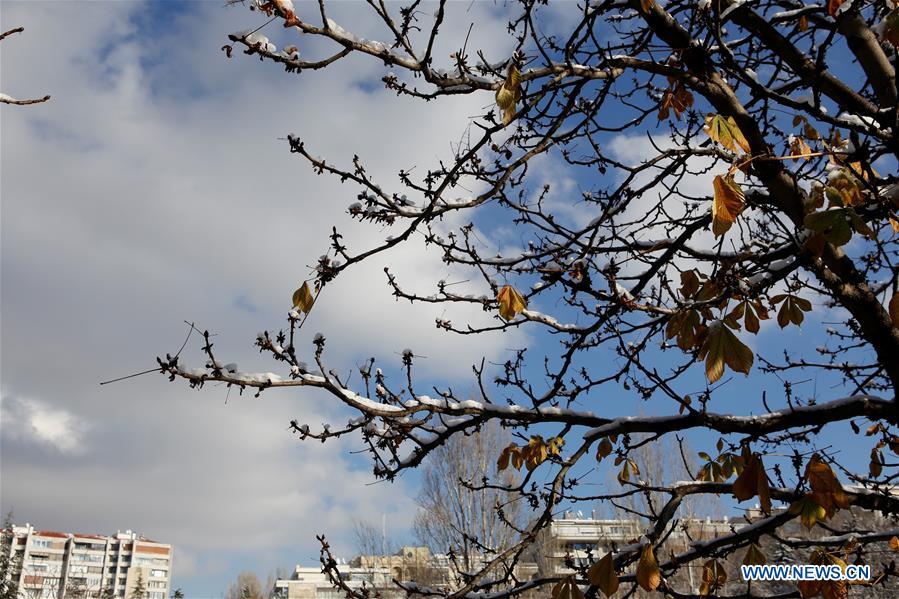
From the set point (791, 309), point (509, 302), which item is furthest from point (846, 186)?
point (509, 302)

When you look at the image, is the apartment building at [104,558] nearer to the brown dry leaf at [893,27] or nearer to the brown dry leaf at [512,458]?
the brown dry leaf at [512,458]

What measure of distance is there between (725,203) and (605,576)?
1.58 metres

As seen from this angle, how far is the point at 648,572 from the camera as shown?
8.55ft

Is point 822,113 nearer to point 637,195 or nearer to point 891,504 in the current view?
point 637,195

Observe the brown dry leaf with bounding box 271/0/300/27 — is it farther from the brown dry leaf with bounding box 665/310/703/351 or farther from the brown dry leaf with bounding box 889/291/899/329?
the brown dry leaf with bounding box 889/291/899/329

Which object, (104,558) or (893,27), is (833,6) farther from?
(104,558)

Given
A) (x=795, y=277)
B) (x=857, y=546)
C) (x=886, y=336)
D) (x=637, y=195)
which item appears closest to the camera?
(x=886, y=336)

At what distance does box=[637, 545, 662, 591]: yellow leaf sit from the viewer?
255cm

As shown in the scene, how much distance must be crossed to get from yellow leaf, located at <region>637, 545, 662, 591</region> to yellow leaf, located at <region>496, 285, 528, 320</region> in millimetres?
1140

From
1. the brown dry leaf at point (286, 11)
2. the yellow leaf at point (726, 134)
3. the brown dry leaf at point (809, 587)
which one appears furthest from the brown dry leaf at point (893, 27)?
the brown dry leaf at point (809, 587)

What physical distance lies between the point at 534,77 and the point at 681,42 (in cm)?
87

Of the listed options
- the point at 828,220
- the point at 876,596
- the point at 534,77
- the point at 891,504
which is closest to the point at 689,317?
the point at 828,220

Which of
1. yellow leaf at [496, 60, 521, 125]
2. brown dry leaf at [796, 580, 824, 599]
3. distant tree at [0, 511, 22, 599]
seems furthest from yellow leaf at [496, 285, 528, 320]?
distant tree at [0, 511, 22, 599]

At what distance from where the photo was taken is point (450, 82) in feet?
8.89
